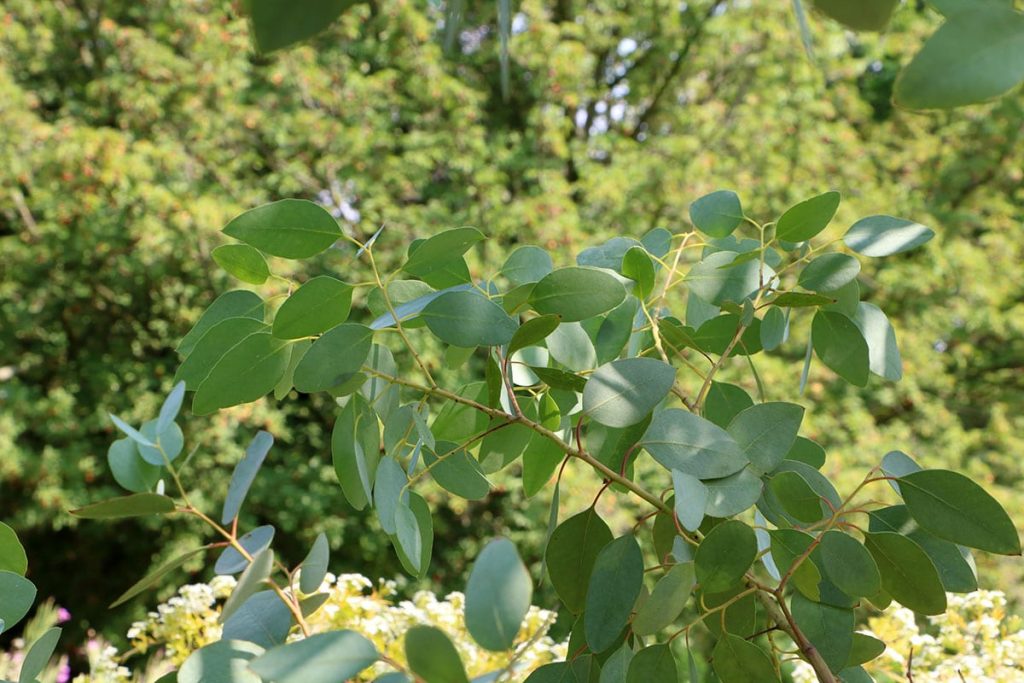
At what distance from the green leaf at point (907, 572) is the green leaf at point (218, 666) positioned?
28 cm

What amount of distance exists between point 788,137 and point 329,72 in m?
2.42

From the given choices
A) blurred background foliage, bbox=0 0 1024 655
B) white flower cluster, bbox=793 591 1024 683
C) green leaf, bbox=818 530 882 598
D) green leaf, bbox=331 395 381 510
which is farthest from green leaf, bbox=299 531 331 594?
blurred background foliage, bbox=0 0 1024 655

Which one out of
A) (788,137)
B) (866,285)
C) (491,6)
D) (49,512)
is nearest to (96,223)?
(49,512)

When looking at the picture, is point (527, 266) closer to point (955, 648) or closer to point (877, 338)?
point (877, 338)

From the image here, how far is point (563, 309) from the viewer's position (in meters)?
0.45

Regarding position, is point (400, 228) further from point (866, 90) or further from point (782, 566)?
point (782, 566)

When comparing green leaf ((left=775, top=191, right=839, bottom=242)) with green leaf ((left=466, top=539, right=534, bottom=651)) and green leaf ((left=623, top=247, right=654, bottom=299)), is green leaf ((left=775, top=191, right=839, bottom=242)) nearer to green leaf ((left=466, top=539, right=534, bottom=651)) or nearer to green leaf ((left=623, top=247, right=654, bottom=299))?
green leaf ((left=623, top=247, right=654, bottom=299))

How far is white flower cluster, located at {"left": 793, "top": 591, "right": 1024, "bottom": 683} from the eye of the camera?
909 millimetres

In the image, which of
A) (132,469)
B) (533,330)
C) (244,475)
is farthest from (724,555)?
(132,469)

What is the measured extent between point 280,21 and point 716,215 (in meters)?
0.47

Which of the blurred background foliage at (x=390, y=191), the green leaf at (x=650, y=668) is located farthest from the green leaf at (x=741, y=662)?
the blurred background foliage at (x=390, y=191)

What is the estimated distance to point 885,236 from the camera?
499 mm

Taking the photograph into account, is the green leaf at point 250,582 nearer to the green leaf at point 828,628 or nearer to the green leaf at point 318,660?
the green leaf at point 318,660

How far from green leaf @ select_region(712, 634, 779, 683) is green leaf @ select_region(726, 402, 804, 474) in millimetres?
83
